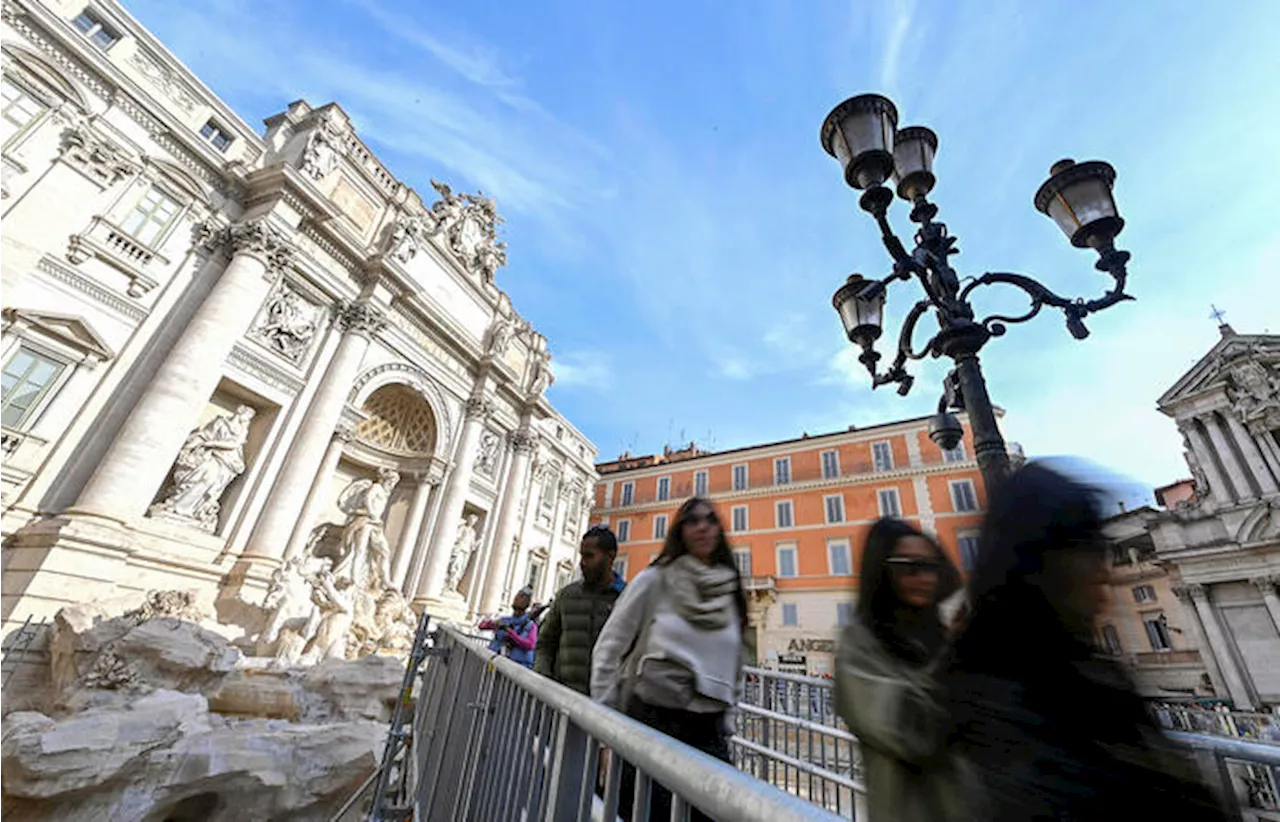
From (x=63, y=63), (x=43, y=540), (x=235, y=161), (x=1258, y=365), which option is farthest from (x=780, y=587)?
(x=63, y=63)

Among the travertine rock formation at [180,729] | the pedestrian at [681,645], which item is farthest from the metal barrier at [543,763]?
the travertine rock formation at [180,729]

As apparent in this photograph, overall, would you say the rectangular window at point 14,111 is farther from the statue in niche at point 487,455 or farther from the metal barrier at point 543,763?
the metal barrier at point 543,763

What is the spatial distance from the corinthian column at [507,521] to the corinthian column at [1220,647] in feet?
67.0

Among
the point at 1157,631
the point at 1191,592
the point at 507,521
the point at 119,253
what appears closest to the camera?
the point at 119,253

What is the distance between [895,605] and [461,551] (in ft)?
51.9

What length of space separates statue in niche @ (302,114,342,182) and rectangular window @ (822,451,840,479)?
20216mm

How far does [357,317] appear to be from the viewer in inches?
482

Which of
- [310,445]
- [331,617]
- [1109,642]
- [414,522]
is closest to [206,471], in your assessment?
[310,445]

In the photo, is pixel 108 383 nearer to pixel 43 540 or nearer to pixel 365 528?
pixel 43 540

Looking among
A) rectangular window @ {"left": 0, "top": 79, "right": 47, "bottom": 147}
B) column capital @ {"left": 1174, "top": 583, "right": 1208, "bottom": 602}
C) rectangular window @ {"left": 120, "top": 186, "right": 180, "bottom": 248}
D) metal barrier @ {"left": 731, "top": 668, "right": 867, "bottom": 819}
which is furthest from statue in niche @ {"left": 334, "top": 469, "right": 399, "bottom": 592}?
column capital @ {"left": 1174, "top": 583, "right": 1208, "bottom": 602}

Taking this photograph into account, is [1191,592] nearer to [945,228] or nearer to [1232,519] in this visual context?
[1232,519]

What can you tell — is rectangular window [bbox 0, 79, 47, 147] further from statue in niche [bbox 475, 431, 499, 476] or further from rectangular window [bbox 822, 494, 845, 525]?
rectangular window [bbox 822, 494, 845, 525]

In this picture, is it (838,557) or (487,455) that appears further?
(838,557)

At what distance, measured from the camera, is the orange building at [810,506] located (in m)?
19.0
